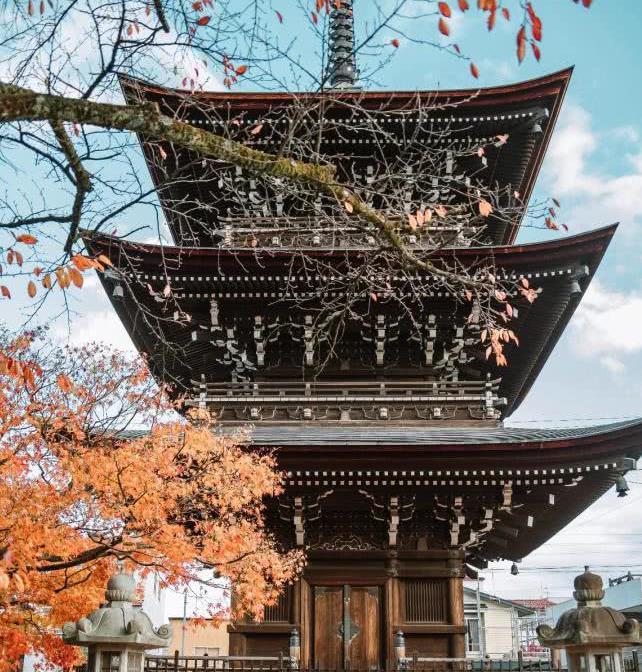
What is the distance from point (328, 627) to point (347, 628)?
1.03ft

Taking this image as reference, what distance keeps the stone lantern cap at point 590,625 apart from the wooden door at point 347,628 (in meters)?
4.44

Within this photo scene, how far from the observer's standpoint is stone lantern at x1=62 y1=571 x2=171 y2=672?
7676mm

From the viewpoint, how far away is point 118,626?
776 centimetres

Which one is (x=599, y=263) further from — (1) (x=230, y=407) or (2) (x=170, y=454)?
(2) (x=170, y=454)

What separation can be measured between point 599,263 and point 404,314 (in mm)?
3599

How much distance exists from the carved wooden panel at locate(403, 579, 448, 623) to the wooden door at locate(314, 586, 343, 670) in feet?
3.72

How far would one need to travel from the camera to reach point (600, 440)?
455 inches

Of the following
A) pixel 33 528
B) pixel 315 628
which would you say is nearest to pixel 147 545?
pixel 33 528

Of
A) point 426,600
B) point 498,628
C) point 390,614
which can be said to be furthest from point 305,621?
point 498,628

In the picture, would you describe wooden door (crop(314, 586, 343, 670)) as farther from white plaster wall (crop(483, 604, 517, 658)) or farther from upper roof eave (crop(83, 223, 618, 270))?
white plaster wall (crop(483, 604, 517, 658))

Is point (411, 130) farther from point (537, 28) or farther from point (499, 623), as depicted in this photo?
point (499, 623)

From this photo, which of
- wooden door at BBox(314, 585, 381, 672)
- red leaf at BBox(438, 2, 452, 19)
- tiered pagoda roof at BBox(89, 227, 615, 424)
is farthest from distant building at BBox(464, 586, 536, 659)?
red leaf at BBox(438, 2, 452, 19)

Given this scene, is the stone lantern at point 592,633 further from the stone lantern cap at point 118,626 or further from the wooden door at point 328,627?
the wooden door at point 328,627

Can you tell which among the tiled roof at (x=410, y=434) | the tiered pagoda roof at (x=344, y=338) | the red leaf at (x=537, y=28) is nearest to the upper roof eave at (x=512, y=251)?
the tiered pagoda roof at (x=344, y=338)
